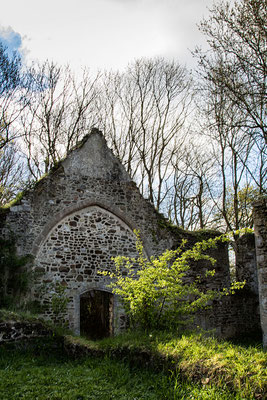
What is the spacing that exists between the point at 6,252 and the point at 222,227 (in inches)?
484

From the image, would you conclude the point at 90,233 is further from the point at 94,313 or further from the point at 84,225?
the point at 94,313

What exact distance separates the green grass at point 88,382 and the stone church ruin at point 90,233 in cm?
385

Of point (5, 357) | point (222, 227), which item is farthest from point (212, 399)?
point (222, 227)

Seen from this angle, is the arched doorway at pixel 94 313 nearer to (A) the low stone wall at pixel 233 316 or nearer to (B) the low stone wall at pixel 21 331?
(A) the low stone wall at pixel 233 316

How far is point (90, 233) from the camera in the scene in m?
11.0

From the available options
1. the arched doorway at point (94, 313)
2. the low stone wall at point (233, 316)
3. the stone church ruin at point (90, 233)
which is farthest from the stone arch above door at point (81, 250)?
the arched doorway at point (94, 313)

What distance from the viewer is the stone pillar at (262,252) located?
8156 millimetres

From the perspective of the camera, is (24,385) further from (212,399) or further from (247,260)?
(247,260)

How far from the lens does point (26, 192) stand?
1041cm

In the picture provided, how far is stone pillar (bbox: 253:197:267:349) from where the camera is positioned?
816 cm

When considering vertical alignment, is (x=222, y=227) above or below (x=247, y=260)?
above

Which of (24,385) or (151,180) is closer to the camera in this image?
(24,385)

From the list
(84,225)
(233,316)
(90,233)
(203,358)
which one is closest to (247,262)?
(233,316)

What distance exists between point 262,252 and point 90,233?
5.03 metres
